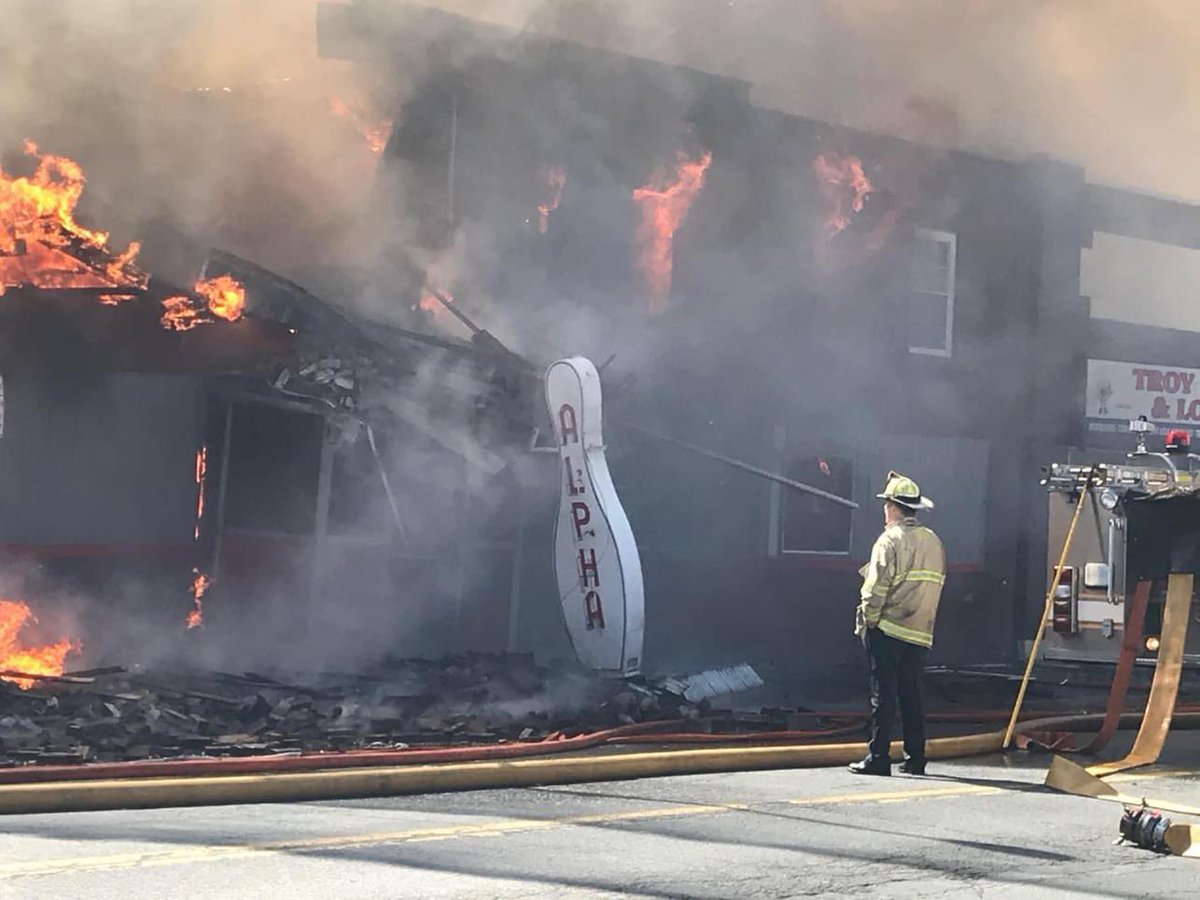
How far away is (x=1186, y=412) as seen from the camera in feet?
60.4

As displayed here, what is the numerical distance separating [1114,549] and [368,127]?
5.98m

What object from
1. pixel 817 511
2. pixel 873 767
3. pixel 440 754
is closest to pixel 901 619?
pixel 873 767

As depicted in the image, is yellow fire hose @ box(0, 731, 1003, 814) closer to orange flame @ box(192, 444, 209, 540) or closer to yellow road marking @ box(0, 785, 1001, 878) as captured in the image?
yellow road marking @ box(0, 785, 1001, 878)

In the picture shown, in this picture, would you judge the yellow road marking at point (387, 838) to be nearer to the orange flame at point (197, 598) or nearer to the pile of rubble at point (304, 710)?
the pile of rubble at point (304, 710)

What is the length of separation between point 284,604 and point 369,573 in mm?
638

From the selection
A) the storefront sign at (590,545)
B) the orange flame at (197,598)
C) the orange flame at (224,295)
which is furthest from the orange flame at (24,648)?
the storefront sign at (590,545)

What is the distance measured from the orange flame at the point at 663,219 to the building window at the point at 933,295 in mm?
3032

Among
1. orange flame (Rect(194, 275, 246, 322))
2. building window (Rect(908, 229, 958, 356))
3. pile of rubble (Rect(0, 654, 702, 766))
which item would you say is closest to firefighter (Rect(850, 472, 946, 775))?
pile of rubble (Rect(0, 654, 702, 766))

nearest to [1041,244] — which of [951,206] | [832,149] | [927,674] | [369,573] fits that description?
[951,206]

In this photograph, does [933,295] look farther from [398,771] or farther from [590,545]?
[398,771]

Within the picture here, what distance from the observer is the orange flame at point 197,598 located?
1127cm

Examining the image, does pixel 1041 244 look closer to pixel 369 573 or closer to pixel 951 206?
pixel 951 206

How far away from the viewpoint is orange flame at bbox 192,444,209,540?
38.0ft

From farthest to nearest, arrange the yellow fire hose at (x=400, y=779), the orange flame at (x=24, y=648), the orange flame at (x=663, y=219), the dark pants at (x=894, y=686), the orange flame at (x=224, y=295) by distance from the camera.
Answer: the orange flame at (x=663, y=219)
the orange flame at (x=224, y=295)
the orange flame at (x=24, y=648)
the dark pants at (x=894, y=686)
the yellow fire hose at (x=400, y=779)
